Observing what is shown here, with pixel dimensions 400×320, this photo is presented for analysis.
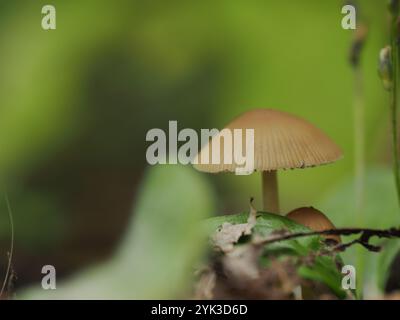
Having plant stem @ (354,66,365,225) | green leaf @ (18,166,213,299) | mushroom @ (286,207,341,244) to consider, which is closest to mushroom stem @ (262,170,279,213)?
mushroom @ (286,207,341,244)

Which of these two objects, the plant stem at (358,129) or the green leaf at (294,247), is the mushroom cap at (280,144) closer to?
the green leaf at (294,247)

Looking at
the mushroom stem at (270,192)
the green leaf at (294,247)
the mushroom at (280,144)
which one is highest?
the mushroom at (280,144)

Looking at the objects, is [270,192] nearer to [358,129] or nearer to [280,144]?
[280,144]

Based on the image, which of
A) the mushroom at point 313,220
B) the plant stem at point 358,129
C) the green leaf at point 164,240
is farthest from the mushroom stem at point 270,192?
the plant stem at point 358,129

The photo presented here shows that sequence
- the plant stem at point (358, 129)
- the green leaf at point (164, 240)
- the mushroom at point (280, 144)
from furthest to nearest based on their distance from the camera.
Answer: the plant stem at point (358, 129), the mushroom at point (280, 144), the green leaf at point (164, 240)

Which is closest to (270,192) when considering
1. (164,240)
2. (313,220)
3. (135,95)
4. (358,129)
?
(313,220)

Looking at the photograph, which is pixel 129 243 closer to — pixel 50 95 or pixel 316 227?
pixel 316 227

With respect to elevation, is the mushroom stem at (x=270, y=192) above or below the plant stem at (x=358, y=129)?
below
